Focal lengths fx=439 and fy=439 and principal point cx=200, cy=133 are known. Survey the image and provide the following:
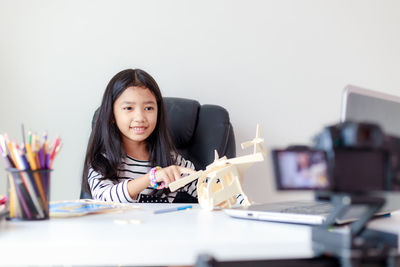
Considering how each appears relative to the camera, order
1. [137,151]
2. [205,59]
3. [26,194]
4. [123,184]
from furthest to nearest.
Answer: [205,59] → [137,151] → [123,184] → [26,194]

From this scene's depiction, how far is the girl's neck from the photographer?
5.90ft

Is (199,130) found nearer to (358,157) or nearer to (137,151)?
(137,151)

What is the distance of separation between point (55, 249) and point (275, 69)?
1.57 m

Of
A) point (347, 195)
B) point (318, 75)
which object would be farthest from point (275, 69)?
point (347, 195)

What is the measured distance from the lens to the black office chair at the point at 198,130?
1.70 meters

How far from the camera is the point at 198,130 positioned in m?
1.75

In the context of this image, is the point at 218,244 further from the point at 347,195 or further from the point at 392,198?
the point at 392,198

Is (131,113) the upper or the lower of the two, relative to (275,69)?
lower

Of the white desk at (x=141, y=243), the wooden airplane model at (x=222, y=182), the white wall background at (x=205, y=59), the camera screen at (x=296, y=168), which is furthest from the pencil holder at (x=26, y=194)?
the white wall background at (x=205, y=59)

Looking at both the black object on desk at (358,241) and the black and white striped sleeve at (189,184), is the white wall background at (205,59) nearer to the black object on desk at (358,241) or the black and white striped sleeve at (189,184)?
the black and white striped sleeve at (189,184)

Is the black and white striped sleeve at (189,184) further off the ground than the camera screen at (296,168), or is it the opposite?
the camera screen at (296,168)

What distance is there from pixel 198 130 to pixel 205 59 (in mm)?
381

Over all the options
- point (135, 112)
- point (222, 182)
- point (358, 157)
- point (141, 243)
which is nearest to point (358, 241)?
point (358, 157)

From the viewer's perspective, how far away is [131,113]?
1.67 meters
